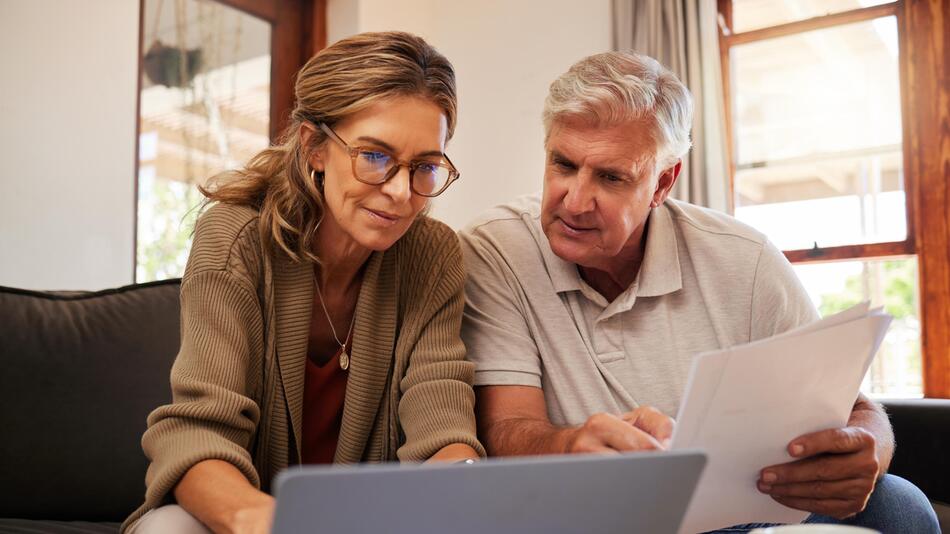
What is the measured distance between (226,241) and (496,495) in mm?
839

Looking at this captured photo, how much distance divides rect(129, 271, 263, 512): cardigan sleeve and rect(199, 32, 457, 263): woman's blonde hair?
13 cm

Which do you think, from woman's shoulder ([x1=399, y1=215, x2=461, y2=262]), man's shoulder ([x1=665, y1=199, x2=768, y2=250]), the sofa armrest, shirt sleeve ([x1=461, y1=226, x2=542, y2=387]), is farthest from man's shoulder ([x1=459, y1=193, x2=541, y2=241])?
the sofa armrest

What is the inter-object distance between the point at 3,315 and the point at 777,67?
2881mm

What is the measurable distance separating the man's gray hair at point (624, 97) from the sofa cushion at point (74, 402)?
947 millimetres

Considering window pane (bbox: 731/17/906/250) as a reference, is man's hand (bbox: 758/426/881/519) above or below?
below

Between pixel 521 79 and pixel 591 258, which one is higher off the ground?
pixel 521 79

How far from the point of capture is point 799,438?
1.18 meters

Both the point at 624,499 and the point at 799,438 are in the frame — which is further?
the point at 799,438

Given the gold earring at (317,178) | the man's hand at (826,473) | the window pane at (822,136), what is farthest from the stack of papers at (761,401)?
the window pane at (822,136)

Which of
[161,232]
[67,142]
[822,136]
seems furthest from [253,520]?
[822,136]

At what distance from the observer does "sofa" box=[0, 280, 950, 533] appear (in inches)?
70.4

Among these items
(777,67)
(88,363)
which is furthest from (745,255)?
(777,67)

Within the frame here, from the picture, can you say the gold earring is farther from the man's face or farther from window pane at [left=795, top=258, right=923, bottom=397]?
window pane at [left=795, top=258, right=923, bottom=397]

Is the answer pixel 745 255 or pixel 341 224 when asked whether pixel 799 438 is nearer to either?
pixel 745 255
